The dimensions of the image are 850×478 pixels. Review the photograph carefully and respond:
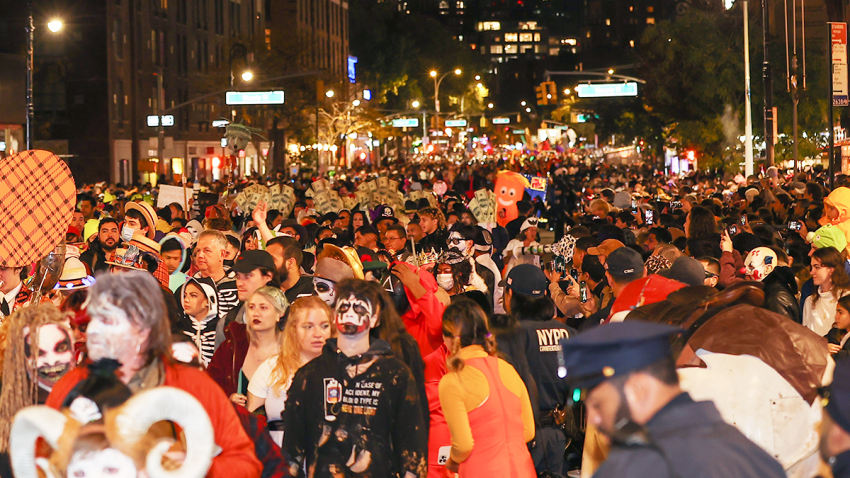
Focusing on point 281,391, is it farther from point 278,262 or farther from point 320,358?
point 278,262

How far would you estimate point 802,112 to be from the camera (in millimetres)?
34062

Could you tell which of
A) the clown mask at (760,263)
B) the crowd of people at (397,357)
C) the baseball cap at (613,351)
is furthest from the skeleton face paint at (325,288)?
the baseball cap at (613,351)

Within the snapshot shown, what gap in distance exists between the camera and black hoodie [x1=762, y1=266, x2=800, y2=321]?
26.7 ft

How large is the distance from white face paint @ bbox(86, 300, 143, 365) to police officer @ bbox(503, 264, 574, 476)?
3.27 meters

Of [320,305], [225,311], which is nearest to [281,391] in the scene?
[320,305]

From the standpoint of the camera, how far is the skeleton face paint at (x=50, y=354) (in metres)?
4.39

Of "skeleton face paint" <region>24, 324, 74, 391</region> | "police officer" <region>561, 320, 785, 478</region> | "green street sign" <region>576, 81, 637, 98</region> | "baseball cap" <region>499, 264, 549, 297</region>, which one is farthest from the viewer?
"green street sign" <region>576, 81, 637, 98</region>

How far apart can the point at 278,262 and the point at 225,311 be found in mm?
671

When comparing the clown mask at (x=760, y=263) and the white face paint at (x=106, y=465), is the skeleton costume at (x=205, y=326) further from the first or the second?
the clown mask at (x=760, y=263)

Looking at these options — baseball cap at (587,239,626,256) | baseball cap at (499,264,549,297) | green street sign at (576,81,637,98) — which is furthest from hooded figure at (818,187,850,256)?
green street sign at (576,81,637,98)

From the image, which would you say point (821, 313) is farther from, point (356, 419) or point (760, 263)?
point (356, 419)

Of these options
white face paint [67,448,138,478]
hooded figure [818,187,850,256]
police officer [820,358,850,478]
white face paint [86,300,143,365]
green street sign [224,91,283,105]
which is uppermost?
green street sign [224,91,283,105]

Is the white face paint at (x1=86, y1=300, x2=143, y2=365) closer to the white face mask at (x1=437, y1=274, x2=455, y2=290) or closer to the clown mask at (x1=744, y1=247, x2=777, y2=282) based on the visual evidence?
the white face mask at (x1=437, y1=274, x2=455, y2=290)

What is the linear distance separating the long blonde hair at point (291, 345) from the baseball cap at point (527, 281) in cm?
163
